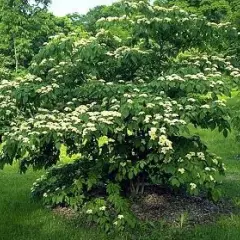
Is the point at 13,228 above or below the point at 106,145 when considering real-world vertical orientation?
below

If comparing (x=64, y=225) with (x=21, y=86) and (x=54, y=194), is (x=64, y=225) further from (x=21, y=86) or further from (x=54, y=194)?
(x=21, y=86)

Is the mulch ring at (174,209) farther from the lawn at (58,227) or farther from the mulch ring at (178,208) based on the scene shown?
the lawn at (58,227)

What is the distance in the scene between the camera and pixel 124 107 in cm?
533

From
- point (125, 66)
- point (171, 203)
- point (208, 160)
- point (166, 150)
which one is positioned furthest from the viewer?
point (171, 203)

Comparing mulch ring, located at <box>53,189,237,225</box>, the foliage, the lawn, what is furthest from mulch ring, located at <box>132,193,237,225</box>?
the foliage

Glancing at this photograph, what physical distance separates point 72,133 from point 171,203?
7.17ft

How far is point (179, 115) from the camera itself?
561cm

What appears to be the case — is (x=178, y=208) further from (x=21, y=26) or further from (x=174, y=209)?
(x=21, y=26)

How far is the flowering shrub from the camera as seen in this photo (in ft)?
18.0

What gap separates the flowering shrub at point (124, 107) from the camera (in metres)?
5.50

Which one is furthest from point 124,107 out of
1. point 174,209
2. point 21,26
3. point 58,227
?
point 21,26

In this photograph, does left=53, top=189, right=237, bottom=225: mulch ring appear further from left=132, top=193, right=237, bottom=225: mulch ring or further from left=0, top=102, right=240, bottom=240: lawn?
left=0, top=102, right=240, bottom=240: lawn

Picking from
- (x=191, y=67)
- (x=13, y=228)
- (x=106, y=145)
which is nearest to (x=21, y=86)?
(x=106, y=145)

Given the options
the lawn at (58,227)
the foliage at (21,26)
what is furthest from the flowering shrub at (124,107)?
the foliage at (21,26)
